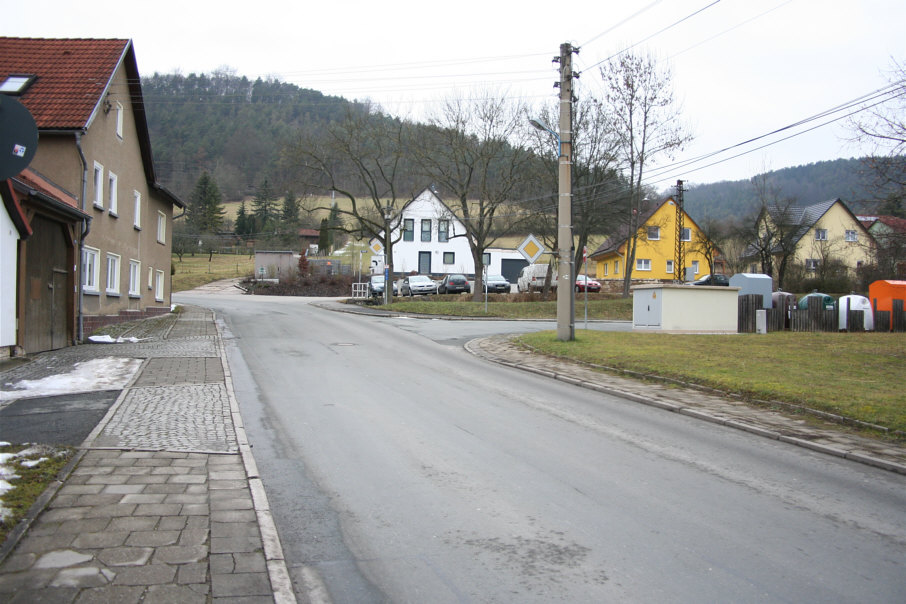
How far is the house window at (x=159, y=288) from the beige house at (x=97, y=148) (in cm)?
232

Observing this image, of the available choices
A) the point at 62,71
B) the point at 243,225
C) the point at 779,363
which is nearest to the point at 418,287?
the point at 62,71

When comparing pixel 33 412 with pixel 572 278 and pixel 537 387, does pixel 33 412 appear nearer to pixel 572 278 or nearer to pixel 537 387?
pixel 537 387

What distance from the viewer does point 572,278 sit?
18.3 m

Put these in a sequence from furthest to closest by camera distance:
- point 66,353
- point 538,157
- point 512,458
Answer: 1. point 538,157
2. point 66,353
3. point 512,458

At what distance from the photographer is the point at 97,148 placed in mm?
20906

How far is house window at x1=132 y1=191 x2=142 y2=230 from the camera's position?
25.8m

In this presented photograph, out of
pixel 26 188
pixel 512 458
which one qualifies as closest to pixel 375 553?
pixel 512 458

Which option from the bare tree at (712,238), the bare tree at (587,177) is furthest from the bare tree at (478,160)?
the bare tree at (712,238)

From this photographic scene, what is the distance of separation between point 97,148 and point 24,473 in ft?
59.0

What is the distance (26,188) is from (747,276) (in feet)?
85.2

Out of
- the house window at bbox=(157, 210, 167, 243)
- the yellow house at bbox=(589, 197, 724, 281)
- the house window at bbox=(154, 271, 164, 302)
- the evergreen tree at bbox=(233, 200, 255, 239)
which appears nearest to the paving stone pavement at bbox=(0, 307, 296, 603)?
the house window at bbox=(154, 271, 164, 302)

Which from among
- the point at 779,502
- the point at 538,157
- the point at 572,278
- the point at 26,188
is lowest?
the point at 779,502

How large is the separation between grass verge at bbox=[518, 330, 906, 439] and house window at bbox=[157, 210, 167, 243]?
61.9ft

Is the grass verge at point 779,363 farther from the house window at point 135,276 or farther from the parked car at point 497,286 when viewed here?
the parked car at point 497,286
